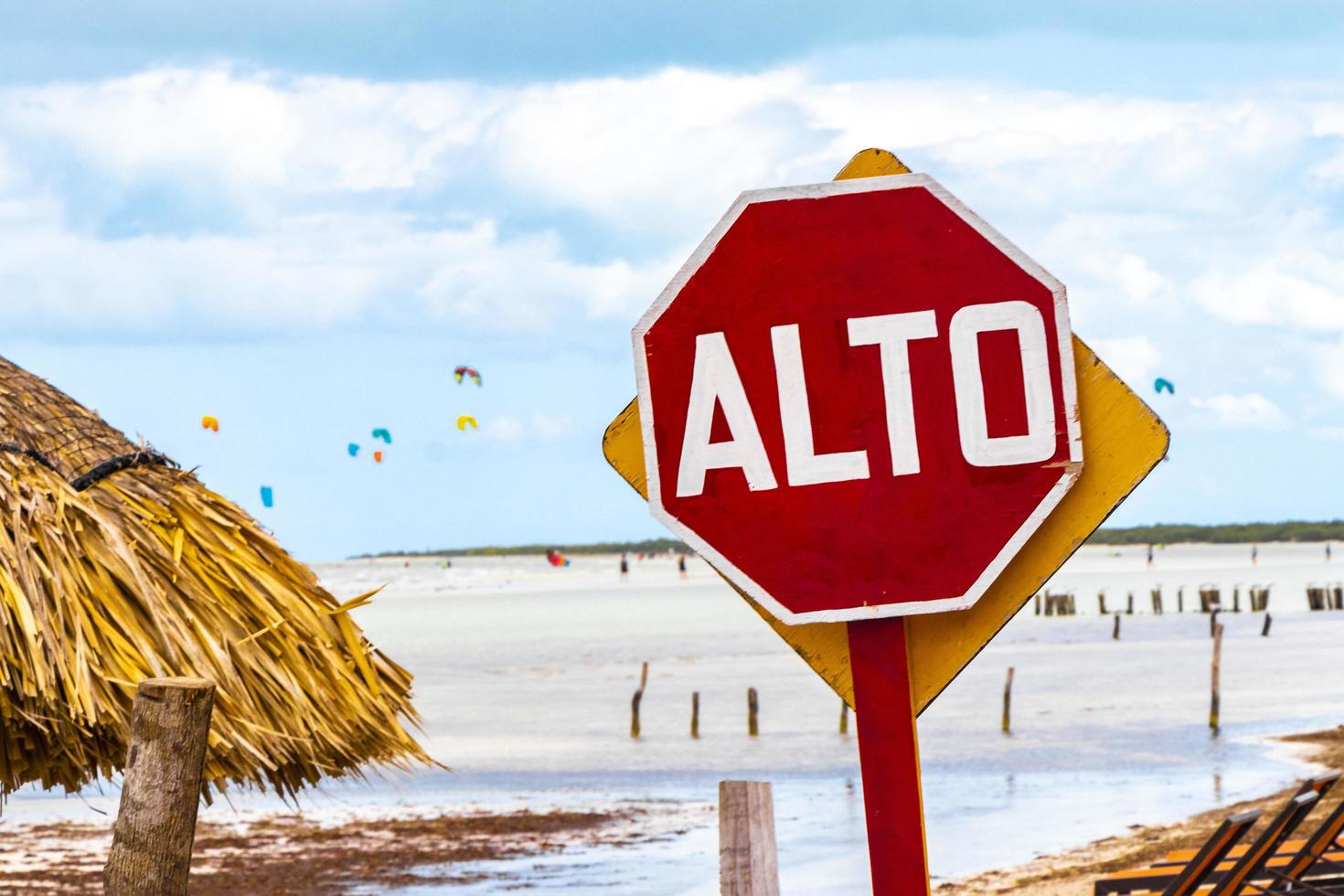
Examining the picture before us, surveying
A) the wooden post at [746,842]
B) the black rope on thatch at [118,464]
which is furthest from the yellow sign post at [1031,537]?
the black rope on thatch at [118,464]

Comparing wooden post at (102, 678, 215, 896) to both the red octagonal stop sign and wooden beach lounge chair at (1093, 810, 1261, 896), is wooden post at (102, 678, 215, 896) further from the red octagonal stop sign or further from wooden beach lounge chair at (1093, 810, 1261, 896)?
wooden beach lounge chair at (1093, 810, 1261, 896)

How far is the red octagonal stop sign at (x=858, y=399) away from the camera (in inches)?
72.9

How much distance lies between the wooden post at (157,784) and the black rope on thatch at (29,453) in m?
2.48

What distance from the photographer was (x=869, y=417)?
188 centimetres

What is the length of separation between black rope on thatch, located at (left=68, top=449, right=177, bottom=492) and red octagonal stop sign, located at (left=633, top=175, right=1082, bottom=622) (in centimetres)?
371

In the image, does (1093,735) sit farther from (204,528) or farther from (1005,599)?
(1005,599)

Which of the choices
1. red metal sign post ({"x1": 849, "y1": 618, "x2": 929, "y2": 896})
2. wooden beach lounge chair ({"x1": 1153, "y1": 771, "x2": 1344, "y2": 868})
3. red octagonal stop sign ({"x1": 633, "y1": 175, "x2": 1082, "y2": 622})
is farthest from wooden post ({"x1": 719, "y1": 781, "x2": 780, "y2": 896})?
wooden beach lounge chair ({"x1": 1153, "y1": 771, "x2": 1344, "y2": 868})

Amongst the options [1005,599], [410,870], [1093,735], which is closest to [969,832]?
[410,870]

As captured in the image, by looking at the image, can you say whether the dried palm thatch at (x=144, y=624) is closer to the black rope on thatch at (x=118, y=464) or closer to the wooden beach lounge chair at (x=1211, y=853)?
the black rope on thatch at (x=118, y=464)

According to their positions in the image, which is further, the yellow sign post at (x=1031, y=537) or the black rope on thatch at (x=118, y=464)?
the black rope on thatch at (x=118, y=464)

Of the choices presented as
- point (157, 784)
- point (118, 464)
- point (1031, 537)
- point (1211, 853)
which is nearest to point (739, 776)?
point (1211, 853)

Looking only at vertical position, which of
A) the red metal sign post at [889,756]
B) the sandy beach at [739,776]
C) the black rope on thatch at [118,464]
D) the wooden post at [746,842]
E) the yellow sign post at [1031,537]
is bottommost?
the sandy beach at [739,776]

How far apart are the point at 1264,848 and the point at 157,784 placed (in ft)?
20.5

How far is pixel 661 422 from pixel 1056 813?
61.9 feet
